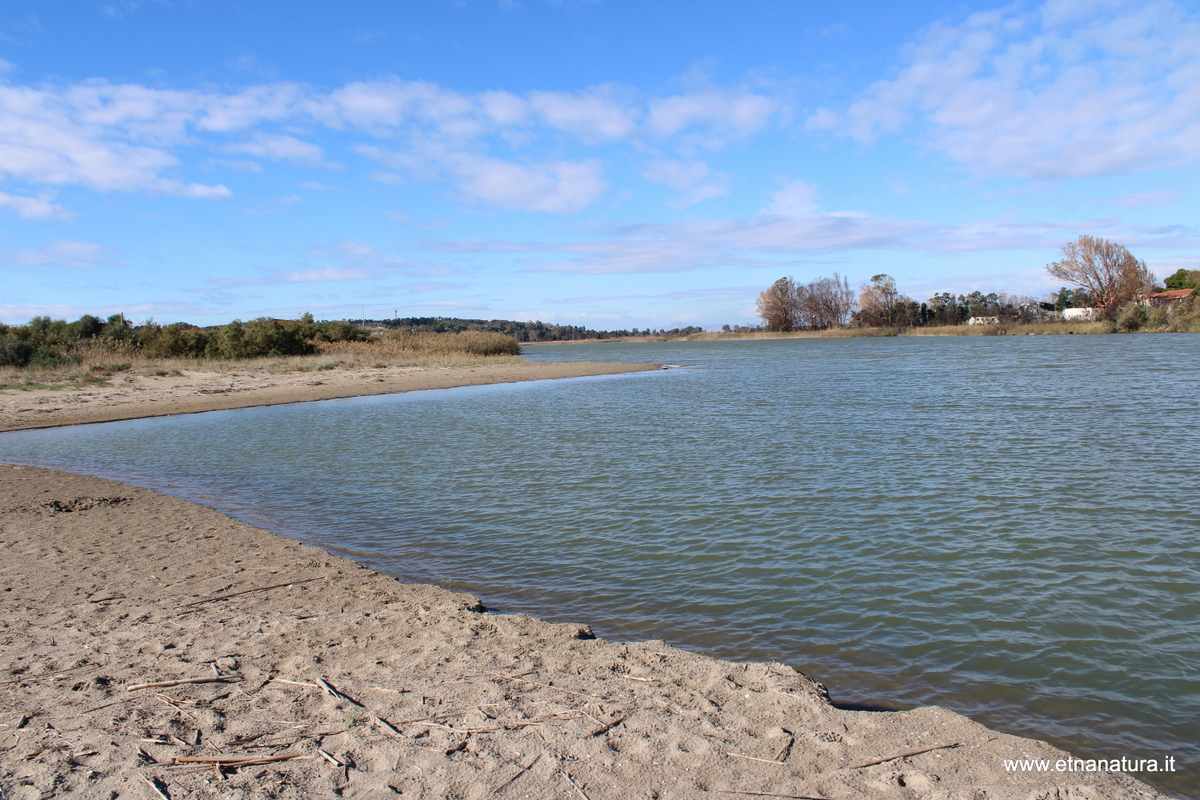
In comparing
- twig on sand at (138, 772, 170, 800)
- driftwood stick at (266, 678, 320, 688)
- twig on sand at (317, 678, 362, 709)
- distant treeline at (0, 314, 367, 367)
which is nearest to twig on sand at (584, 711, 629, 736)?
twig on sand at (317, 678, 362, 709)

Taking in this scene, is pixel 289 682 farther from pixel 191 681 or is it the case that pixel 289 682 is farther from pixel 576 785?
pixel 576 785

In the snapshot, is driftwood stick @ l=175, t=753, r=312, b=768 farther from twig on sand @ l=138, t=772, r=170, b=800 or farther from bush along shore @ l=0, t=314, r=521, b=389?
bush along shore @ l=0, t=314, r=521, b=389

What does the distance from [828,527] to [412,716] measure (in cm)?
610

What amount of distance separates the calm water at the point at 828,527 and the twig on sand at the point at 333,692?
226 centimetres

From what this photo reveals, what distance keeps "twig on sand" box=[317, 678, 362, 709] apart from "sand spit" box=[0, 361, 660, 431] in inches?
895

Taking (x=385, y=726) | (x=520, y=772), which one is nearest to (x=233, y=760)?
(x=385, y=726)

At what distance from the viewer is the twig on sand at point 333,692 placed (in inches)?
155

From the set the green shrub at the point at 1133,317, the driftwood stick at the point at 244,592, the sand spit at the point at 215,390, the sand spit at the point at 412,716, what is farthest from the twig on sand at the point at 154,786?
the green shrub at the point at 1133,317

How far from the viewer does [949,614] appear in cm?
581

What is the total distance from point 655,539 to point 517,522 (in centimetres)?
205

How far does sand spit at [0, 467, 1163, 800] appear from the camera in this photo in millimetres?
3121

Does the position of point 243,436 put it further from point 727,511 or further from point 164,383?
point 164,383

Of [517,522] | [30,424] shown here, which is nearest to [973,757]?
[517,522]

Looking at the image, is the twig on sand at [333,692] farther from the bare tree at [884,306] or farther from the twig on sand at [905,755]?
the bare tree at [884,306]
